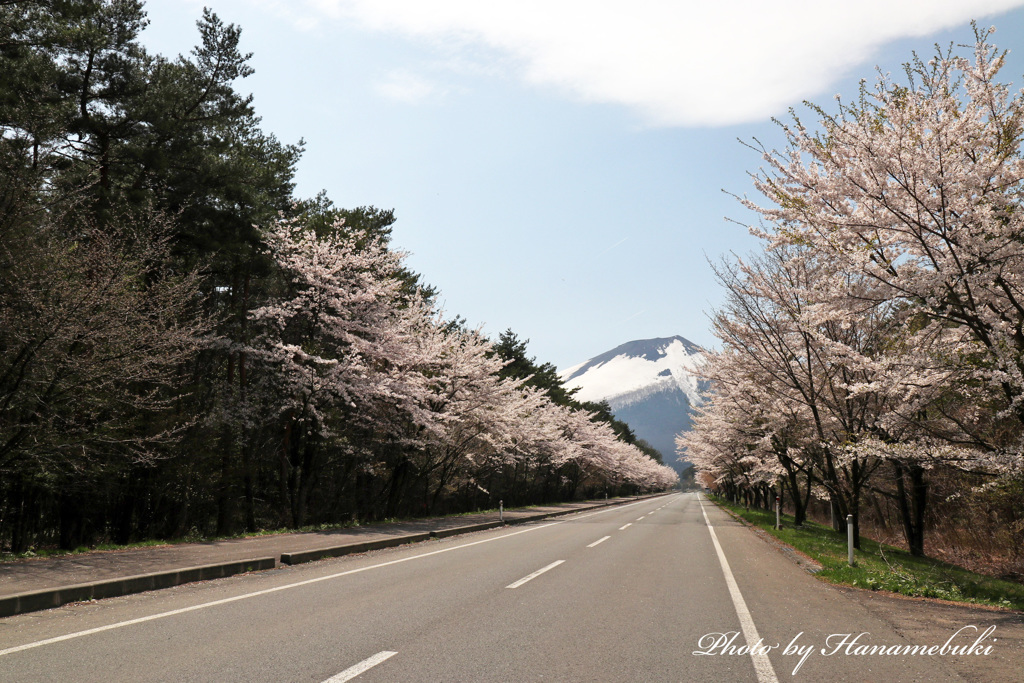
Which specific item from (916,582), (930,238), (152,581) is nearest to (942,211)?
(930,238)

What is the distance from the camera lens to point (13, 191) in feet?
36.6

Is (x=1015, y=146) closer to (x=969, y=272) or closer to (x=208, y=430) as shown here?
(x=969, y=272)

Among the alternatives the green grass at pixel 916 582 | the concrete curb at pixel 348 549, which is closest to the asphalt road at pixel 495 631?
the green grass at pixel 916 582

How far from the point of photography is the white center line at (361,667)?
15.0 ft

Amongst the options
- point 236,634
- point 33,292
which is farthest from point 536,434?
point 236,634

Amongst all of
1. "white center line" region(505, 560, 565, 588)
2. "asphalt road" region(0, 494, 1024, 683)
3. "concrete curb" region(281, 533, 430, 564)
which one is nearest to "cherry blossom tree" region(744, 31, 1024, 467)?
"asphalt road" region(0, 494, 1024, 683)

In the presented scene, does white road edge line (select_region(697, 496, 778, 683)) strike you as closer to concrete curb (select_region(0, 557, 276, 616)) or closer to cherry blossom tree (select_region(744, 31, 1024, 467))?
cherry blossom tree (select_region(744, 31, 1024, 467))

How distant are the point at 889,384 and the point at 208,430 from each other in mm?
17683

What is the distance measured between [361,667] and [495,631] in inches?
67.2

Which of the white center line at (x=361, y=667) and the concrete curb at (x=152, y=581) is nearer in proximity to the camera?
the white center line at (x=361, y=667)

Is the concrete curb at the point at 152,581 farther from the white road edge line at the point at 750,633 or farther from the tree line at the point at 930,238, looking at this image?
the tree line at the point at 930,238

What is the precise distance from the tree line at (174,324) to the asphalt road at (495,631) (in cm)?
612

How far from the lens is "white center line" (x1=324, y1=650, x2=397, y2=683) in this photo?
15.0 ft

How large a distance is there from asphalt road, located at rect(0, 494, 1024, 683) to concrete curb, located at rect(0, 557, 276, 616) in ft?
1.03
